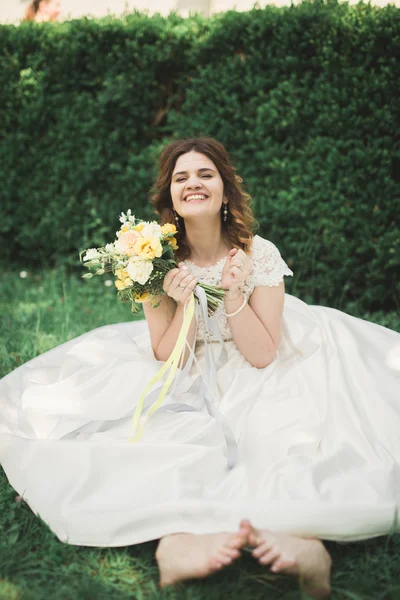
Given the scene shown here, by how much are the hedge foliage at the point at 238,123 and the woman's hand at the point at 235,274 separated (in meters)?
2.30

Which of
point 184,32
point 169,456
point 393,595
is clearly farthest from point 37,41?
point 393,595

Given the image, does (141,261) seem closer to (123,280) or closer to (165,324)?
(123,280)

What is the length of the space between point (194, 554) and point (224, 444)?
549 millimetres

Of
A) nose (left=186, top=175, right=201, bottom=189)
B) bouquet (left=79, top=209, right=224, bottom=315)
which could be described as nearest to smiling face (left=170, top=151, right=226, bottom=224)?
nose (left=186, top=175, right=201, bottom=189)

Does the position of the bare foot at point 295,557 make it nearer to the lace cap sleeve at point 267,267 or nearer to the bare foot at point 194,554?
the bare foot at point 194,554

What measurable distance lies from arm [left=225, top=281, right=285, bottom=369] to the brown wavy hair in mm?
296

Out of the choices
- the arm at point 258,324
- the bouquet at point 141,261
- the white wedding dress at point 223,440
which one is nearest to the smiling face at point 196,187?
the bouquet at point 141,261

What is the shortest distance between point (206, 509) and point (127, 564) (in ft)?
1.26

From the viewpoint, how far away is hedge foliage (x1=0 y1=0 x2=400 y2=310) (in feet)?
14.7

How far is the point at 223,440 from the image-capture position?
237 centimetres

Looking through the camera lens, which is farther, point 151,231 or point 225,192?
point 225,192

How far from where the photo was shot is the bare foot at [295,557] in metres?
1.80

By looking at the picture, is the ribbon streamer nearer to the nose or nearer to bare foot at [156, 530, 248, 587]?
bare foot at [156, 530, 248, 587]

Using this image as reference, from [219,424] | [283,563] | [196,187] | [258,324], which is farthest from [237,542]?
[196,187]
